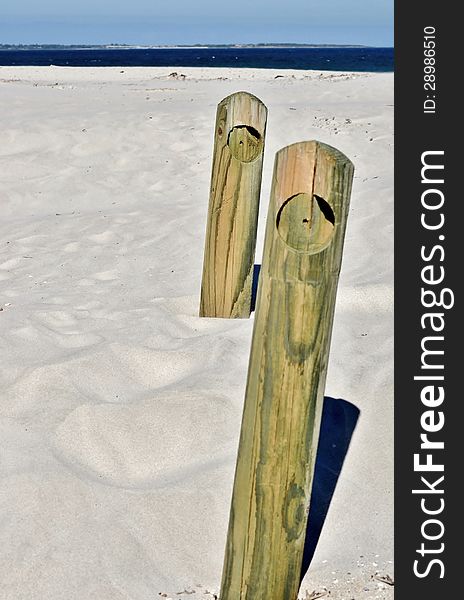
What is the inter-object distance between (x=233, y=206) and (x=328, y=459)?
174 cm

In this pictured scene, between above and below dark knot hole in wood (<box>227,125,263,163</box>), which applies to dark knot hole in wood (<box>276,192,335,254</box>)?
below

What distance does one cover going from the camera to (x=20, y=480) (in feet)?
9.74

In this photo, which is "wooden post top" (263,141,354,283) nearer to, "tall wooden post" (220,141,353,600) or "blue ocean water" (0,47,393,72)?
"tall wooden post" (220,141,353,600)

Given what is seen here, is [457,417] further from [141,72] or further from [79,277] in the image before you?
[141,72]

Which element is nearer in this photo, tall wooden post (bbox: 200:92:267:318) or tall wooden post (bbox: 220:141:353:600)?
tall wooden post (bbox: 220:141:353:600)

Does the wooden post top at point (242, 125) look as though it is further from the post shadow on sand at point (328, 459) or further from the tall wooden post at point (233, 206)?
the post shadow on sand at point (328, 459)

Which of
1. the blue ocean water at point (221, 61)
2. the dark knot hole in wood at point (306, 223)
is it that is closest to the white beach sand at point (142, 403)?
the dark knot hole in wood at point (306, 223)

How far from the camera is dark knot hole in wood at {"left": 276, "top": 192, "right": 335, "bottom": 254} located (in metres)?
2.16

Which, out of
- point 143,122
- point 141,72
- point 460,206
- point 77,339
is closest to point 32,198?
point 143,122

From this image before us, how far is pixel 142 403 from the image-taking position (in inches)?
139

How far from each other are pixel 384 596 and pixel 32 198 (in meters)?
6.99

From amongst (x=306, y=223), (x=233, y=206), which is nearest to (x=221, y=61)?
(x=233, y=206)

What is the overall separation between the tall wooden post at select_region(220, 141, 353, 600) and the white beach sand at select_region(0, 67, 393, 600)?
0.24 metres

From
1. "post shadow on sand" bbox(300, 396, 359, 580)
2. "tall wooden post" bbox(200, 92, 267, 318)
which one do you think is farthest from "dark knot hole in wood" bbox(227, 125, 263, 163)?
"post shadow on sand" bbox(300, 396, 359, 580)
